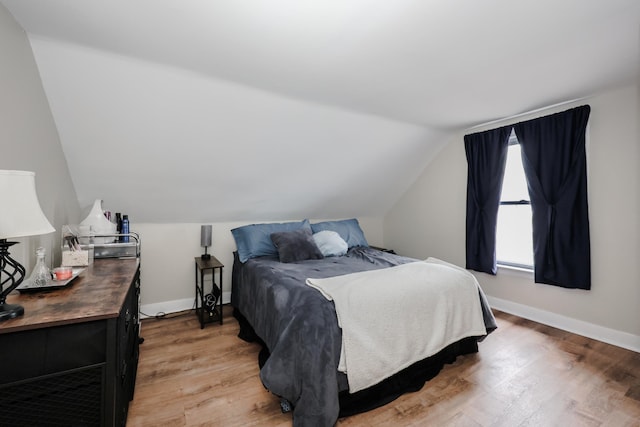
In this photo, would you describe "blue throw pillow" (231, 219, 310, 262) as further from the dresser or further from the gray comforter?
the dresser

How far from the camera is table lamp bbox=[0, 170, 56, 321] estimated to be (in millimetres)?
979

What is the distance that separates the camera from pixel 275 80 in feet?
6.95

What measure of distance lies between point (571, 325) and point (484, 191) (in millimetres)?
1504

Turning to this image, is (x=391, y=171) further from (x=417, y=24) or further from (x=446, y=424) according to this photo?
(x=446, y=424)

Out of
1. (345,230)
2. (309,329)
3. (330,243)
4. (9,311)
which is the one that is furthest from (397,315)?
(345,230)

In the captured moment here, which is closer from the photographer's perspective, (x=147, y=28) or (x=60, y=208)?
(x=147, y=28)

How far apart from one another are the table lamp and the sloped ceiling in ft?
3.05

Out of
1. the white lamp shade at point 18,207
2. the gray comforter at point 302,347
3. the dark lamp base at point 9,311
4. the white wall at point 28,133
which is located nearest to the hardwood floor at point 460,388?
the gray comforter at point 302,347

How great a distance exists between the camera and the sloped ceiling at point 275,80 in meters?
1.47

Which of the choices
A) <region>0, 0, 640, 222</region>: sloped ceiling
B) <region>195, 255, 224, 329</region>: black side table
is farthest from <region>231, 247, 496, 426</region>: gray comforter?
<region>0, 0, 640, 222</region>: sloped ceiling

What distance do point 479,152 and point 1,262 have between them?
3876mm

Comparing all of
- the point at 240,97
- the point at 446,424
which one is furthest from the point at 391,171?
the point at 446,424

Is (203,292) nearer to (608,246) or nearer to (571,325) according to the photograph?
(571,325)

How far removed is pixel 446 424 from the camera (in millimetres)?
1601
